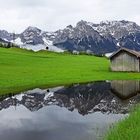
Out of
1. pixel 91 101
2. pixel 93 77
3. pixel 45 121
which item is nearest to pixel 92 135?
pixel 45 121

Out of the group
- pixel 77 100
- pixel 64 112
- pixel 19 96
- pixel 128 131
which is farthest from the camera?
pixel 19 96

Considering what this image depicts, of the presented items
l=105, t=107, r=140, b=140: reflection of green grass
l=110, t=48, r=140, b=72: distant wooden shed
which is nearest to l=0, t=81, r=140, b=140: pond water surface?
l=105, t=107, r=140, b=140: reflection of green grass

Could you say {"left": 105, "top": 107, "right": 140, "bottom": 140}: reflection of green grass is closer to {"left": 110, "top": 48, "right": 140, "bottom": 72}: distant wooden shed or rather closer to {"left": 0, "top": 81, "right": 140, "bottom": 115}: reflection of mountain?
{"left": 0, "top": 81, "right": 140, "bottom": 115}: reflection of mountain

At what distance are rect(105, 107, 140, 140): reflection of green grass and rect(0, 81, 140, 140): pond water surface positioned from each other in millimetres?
1453

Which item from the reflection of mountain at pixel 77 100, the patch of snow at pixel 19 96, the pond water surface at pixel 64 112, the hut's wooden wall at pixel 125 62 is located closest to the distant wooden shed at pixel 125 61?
the hut's wooden wall at pixel 125 62

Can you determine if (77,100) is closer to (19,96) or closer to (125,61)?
(19,96)

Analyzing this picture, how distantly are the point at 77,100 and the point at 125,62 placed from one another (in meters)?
53.3

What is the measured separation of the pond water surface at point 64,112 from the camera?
90.8ft

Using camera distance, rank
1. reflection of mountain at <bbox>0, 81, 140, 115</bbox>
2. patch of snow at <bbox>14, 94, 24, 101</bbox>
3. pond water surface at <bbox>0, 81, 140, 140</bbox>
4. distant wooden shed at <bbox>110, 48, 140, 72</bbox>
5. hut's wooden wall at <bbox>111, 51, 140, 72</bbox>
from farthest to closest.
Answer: hut's wooden wall at <bbox>111, 51, 140, 72</bbox>
distant wooden shed at <bbox>110, 48, 140, 72</bbox>
patch of snow at <bbox>14, 94, 24, 101</bbox>
reflection of mountain at <bbox>0, 81, 140, 115</bbox>
pond water surface at <bbox>0, 81, 140, 140</bbox>

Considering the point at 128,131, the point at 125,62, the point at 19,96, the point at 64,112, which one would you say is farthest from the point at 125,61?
the point at 128,131

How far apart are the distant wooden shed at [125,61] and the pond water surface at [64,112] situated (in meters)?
38.6

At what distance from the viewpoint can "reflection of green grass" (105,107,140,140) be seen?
21.3 m

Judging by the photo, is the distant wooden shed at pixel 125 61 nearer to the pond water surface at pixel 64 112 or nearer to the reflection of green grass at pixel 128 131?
the pond water surface at pixel 64 112

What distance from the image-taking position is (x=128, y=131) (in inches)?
893
